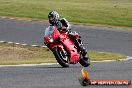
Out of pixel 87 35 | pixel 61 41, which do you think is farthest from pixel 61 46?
pixel 87 35

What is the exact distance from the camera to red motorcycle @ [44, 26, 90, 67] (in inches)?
587

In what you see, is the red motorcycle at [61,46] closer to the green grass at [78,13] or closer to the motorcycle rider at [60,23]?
the motorcycle rider at [60,23]

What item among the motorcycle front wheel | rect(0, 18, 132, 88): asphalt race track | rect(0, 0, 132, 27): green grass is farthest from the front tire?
rect(0, 0, 132, 27): green grass

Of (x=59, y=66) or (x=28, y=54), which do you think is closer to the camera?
(x=59, y=66)

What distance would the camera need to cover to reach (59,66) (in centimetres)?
1548

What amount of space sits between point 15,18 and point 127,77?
2822 centimetres

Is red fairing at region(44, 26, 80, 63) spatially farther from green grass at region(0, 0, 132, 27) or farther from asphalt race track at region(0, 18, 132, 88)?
green grass at region(0, 0, 132, 27)

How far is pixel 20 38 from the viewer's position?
31094 mm

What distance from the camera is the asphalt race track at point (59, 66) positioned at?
1103cm

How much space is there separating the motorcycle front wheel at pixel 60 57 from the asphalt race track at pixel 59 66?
0.19 metres

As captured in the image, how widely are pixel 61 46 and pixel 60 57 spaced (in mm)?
315

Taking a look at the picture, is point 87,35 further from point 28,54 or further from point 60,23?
point 60,23

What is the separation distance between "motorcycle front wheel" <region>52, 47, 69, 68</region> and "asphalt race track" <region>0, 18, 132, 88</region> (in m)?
0.19

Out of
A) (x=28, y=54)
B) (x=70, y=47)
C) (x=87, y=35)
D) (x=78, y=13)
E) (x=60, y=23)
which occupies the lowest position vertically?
(x=78, y=13)
